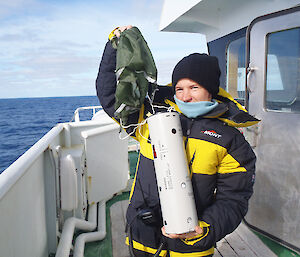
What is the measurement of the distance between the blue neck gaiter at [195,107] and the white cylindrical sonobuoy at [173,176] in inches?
4.5

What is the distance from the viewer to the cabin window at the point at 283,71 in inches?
90.4

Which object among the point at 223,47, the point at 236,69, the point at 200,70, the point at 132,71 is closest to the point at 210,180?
the point at 200,70

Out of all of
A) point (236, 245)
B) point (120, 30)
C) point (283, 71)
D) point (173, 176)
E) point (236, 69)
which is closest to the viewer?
point (173, 176)

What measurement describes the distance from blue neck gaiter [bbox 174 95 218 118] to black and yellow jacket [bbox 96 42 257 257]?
5cm

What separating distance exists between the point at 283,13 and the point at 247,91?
783 millimetres

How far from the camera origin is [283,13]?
2254mm

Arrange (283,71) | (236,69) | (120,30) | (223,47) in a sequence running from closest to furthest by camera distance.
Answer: (120,30) → (283,71) → (236,69) → (223,47)

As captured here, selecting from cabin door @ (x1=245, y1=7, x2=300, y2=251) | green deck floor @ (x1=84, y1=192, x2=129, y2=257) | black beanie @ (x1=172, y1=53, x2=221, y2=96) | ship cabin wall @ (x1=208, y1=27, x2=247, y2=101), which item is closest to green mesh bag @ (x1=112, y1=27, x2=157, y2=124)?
black beanie @ (x1=172, y1=53, x2=221, y2=96)

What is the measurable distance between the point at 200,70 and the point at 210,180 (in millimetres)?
573

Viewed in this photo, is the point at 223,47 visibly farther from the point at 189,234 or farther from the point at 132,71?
the point at 189,234

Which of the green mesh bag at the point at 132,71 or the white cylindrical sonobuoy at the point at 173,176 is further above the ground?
the green mesh bag at the point at 132,71

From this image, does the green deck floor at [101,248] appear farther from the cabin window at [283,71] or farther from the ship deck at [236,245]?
the cabin window at [283,71]

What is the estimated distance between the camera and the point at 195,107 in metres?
1.35

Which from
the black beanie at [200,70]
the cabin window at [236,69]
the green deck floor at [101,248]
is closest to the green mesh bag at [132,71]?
the black beanie at [200,70]
